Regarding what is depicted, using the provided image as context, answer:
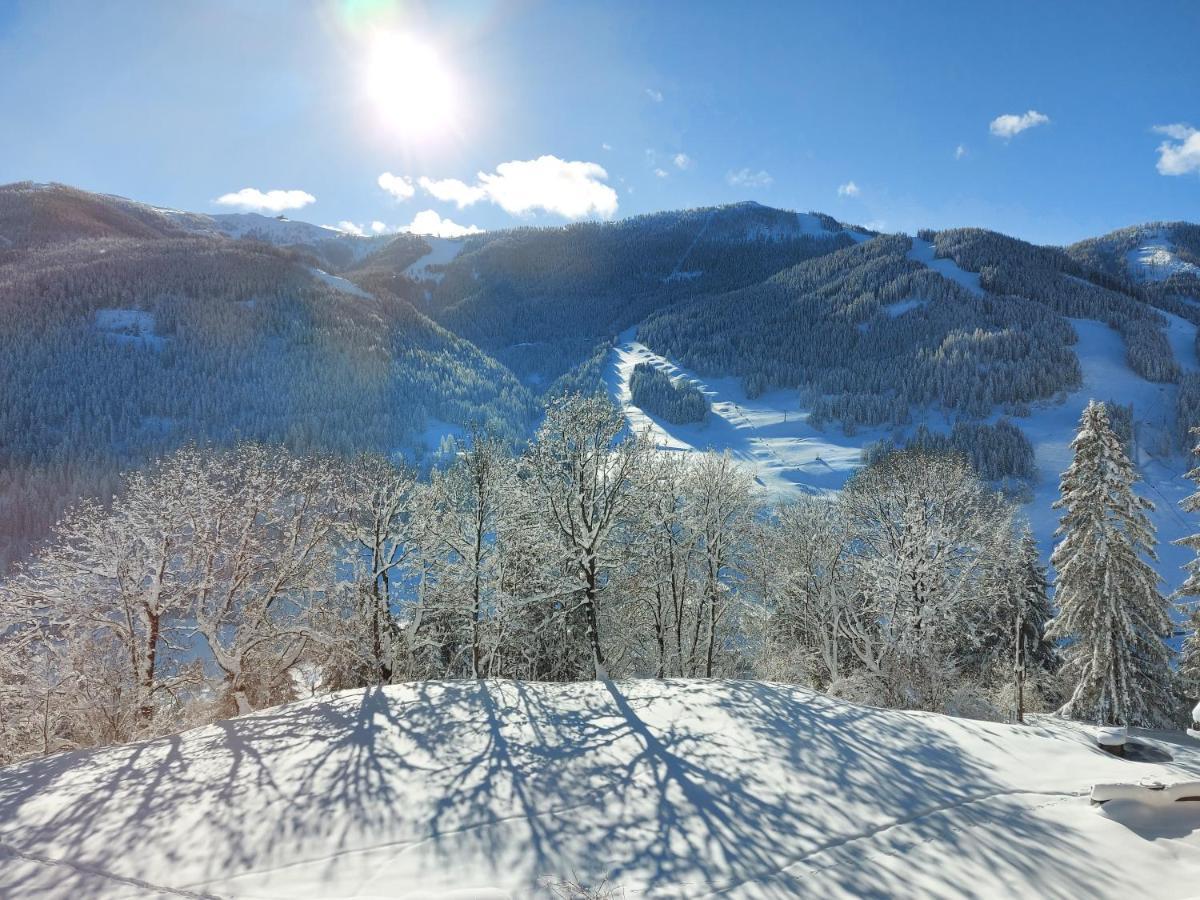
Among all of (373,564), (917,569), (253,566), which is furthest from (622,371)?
(253,566)

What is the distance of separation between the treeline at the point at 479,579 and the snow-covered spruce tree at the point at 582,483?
84 millimetres

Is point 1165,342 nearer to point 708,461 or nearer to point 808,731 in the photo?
point 708,461

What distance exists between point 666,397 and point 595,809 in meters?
136

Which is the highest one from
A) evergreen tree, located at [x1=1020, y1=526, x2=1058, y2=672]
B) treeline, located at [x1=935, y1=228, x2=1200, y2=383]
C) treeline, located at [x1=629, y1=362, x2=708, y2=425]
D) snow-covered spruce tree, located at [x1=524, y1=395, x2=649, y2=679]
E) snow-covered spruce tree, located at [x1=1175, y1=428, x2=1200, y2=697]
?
treeline, located at [x1=935, y1=228, x2=1200, y2=383]

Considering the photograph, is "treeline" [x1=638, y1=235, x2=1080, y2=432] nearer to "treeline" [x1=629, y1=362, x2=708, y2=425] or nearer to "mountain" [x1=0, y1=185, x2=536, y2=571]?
"treeline" [x1=629, y1=362, x2=708, y2=425]

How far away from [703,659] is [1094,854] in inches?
963

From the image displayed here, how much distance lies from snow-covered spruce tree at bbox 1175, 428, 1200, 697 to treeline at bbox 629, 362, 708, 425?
11408 centimetres

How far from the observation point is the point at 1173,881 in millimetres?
6574

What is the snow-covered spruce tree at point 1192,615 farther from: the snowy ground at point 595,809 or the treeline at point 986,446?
the treeline at point 986,446

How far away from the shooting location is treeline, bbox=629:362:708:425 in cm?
13388

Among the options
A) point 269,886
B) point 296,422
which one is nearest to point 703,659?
point 269,886

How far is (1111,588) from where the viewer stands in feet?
64.7

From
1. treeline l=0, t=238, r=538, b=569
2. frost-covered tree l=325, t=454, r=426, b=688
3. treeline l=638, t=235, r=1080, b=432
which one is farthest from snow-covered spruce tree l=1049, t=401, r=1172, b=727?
treeline l=638, t=235, r=1080, b=432

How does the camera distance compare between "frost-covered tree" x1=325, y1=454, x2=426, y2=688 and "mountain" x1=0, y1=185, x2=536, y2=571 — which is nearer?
Answer: "frost-covered tree" x1=325, y1=454, x2=426, y2=688
